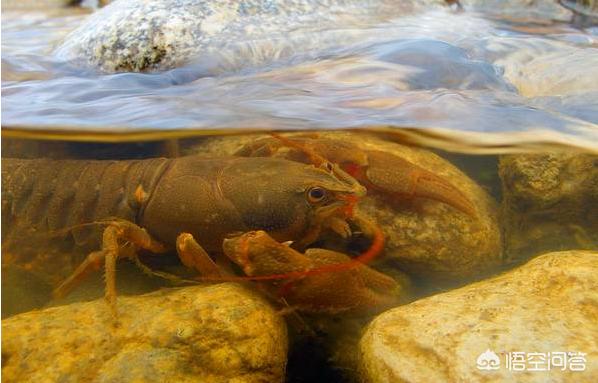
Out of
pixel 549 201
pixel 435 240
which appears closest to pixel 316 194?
pixel 435 240

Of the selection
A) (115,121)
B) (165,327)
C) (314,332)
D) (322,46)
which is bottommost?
(314,332)

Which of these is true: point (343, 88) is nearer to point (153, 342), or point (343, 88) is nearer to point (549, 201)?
point (549, 201)

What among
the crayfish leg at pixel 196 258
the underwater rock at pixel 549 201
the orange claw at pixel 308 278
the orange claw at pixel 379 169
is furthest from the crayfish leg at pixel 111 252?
the underwater rock at pixel 549 201

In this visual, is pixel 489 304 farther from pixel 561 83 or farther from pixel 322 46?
pixel 322 46

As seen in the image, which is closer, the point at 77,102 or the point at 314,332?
the point at 314,332

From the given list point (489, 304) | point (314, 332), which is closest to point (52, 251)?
point (314, 332)

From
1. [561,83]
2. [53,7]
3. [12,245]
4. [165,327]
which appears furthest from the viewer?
[53,7]
